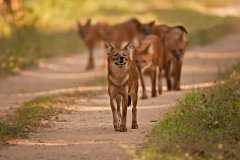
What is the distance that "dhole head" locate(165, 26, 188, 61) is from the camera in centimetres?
1850

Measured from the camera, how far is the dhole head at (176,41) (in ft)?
60.7

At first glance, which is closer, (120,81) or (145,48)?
(120,81)

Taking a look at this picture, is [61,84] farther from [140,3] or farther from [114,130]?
[140,3]

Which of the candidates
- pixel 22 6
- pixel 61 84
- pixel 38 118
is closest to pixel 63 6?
pixel 22 6

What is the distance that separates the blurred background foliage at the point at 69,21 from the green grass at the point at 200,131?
9832 mm

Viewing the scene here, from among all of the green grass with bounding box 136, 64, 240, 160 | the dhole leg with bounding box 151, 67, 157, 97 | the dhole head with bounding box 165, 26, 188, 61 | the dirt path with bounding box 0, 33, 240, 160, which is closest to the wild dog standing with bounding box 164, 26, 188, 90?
the dhole head with bounding box 165, 26, 188, 61

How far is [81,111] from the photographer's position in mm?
15039

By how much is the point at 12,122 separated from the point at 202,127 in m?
3.08

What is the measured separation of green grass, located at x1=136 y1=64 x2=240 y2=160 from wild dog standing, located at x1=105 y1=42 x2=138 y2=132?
63 cm

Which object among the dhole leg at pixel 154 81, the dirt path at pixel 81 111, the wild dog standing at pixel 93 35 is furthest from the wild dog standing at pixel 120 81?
the wild dog standing at pixel 93 35

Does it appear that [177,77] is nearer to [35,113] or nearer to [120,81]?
[35,113]

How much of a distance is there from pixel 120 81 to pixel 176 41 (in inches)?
233

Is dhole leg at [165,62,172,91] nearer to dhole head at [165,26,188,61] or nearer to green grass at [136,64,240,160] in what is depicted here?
dhole head at [165,26,188,61]

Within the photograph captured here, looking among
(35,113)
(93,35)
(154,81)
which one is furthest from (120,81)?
(93,35)
